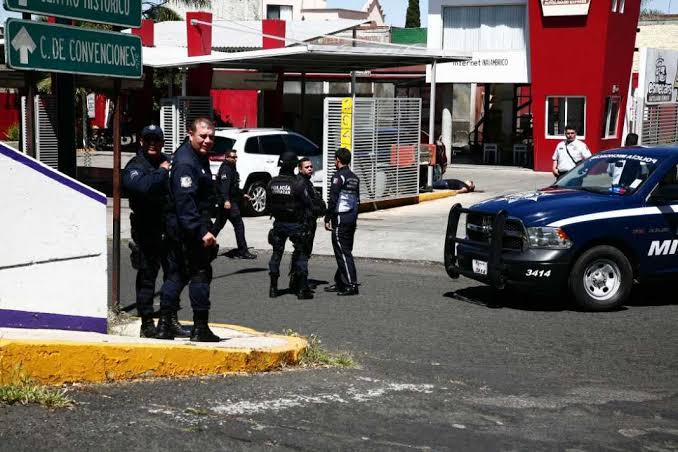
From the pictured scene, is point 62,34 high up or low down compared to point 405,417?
up

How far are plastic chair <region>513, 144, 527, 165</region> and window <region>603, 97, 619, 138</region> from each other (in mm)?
3794

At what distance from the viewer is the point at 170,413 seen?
617 centimetres

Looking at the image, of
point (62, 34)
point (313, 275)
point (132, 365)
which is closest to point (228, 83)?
point (313, 275)

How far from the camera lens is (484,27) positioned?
33906mm

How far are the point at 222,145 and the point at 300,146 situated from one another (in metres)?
1.96

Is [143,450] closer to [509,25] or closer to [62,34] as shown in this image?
[62,34]

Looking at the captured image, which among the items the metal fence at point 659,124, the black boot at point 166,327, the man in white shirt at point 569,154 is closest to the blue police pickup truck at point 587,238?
the black boot at point 166,327

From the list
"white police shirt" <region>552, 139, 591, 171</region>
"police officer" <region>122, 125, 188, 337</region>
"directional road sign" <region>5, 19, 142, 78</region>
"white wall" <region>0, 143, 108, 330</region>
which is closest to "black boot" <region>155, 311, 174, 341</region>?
"police officer" <region>122, 125, 188, 337</region>

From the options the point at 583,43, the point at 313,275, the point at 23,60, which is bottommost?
the point at 313,275

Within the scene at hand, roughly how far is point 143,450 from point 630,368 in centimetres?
479

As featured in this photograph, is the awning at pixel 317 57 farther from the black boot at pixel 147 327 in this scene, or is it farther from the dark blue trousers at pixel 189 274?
the dark blue trousers at pixel 189 274

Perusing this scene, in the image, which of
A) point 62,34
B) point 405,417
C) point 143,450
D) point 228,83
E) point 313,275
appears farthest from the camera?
point 228,83

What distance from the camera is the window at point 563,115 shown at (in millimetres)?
31344

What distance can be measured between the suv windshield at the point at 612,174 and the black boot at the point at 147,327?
18.7ft
